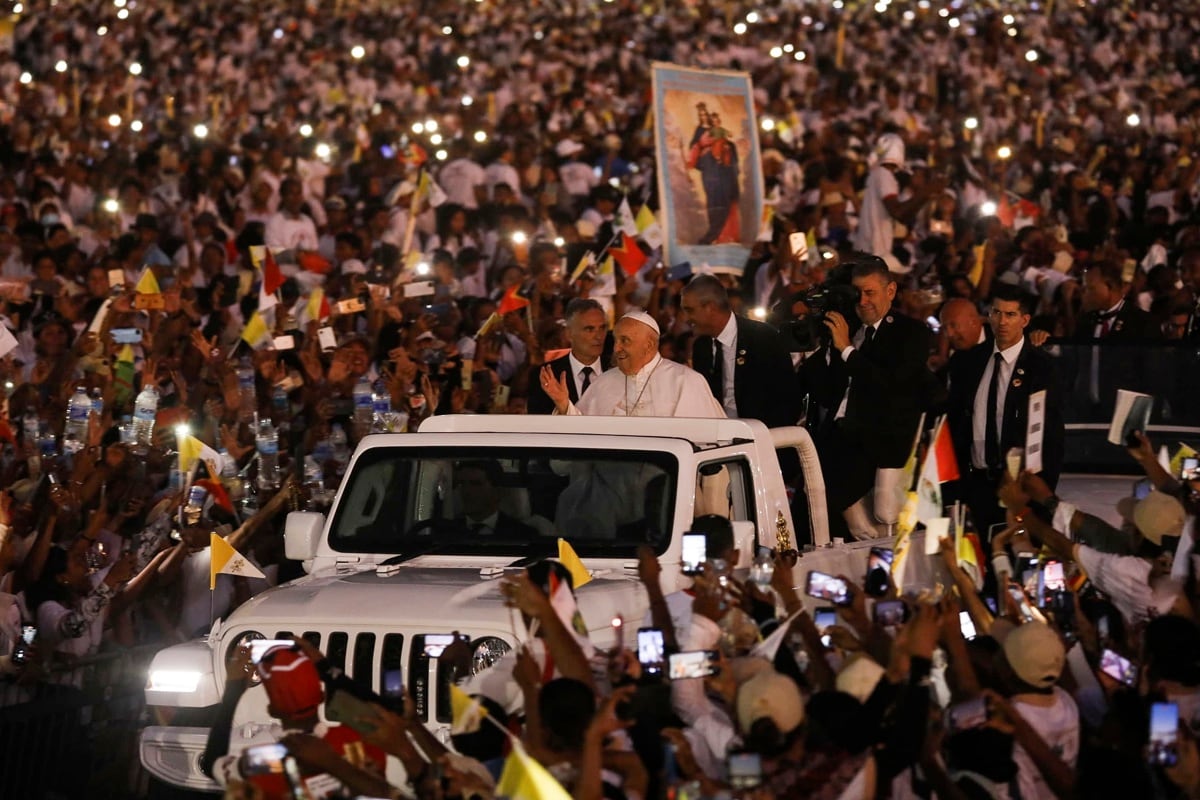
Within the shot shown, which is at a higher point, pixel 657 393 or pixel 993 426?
pixel 657 393

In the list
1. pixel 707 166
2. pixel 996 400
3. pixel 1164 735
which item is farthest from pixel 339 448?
pixel 1164 735

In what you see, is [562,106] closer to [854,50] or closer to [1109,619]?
[854,50]

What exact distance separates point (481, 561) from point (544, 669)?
68.6 inches

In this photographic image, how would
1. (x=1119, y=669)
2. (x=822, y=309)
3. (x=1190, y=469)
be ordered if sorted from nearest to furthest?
(x=1119, y=669) < (x=1190, y=469) < (x=822, y=309)

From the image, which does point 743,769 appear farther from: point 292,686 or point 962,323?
point 962,323

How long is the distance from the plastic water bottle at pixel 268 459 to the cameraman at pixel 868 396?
2937mm

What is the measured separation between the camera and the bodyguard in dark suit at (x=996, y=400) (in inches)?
423

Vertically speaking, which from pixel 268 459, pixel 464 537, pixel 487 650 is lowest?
pixel 487 650

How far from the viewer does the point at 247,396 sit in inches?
479

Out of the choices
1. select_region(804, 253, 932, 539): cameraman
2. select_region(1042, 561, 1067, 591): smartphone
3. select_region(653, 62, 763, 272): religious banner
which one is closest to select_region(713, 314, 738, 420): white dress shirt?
select_region(804, 253, 932, 539): cameraman

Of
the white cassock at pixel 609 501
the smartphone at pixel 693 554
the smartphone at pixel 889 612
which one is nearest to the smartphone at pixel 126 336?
the white cassock at pixel 609 501

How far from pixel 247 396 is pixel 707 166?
4.66m

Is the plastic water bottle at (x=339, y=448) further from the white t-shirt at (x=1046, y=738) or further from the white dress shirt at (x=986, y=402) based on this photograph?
the white t-shirt at (x=1046, y=738)

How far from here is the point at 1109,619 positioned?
718 centimetres
